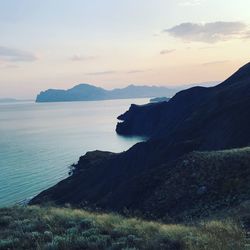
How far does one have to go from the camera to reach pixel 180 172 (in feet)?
101

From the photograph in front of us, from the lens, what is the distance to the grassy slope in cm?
1114

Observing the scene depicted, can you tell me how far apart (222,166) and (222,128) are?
37.0 m

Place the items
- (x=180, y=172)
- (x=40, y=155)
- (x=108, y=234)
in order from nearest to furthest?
(x=108, y=234) → (x=180, y=172) → (x=40, y=155)

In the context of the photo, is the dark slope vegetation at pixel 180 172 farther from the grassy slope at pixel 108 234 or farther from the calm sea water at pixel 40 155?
the calm sea water at pixel 40 155

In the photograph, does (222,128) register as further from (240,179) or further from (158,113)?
(158,113)

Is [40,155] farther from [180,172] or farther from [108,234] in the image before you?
[108,234]

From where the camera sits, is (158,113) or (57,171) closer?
(57,171)

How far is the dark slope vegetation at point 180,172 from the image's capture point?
84.3ft

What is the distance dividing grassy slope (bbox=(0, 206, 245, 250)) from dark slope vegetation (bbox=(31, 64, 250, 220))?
6.07 metres

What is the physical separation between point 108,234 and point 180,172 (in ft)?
59.3

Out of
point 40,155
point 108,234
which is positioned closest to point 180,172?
point 108,234

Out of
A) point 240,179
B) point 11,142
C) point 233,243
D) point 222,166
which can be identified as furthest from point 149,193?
point 11,142

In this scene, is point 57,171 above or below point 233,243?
below

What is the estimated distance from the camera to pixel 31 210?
18672 mm
